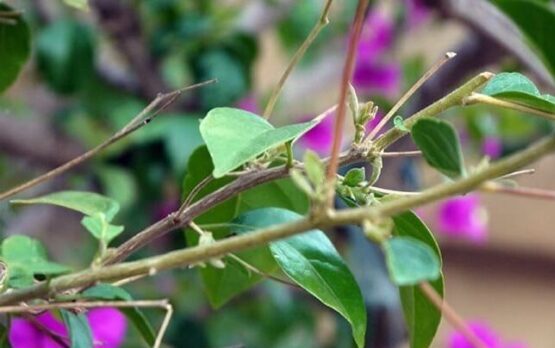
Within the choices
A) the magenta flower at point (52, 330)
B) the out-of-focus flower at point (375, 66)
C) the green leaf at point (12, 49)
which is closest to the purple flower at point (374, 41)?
the out-of-focus flower at point (375, 66)

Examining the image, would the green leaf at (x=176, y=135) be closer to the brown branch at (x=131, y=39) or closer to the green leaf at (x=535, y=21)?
the brown branch at (x=131, y=39)

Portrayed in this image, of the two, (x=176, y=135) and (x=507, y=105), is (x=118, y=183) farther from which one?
(x=507, y=105)

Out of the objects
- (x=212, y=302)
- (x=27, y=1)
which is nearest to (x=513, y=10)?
(x=212, y=302)

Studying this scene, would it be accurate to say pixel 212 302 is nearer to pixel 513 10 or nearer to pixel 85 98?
pixel 513 10

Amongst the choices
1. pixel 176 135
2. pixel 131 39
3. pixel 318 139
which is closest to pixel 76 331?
pixel 176 135

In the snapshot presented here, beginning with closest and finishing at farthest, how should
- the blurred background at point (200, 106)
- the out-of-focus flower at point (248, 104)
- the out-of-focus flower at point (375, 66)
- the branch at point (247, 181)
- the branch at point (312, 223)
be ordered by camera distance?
1. the branch at point (312, 223)
2. the branch at point (247, 181)
3. the blurred background at point (200, 106)
4. the out-of-focus flower at point (248, 104)
5. the out-of-focus flower at point (375, 66)

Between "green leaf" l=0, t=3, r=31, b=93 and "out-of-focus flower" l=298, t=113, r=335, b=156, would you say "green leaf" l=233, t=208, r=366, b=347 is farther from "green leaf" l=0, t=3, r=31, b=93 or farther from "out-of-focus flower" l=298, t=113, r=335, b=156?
"out-of-focus flower" l=298, t=113, r=335, b=156

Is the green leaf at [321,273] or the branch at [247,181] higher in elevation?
the branch at [247,181]

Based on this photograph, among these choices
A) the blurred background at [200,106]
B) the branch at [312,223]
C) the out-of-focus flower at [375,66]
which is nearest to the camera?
the branch at [312,223]
